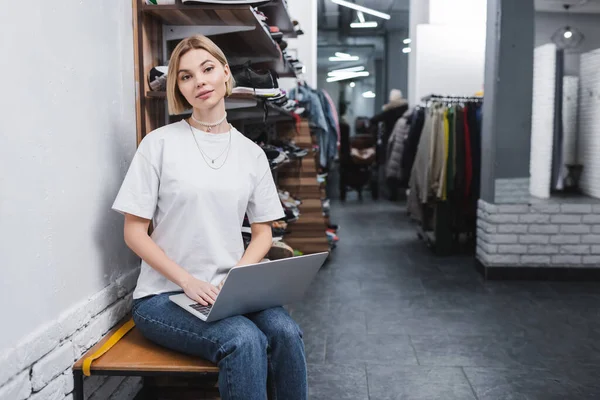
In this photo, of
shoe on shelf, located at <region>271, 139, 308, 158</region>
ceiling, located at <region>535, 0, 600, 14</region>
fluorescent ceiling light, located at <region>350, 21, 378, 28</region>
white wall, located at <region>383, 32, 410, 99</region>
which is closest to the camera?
shoe on shelf, located at <region>271, 139, 308, 158</region>

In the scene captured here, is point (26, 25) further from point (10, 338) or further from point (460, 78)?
point (460, 78)

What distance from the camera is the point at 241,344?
1632mm

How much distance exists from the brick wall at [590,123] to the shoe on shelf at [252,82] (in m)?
3.33

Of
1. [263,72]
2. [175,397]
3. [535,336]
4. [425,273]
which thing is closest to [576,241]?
[425,273]

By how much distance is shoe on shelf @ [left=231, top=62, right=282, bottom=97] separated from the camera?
8.13 feet

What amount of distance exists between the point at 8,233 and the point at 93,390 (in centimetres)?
77

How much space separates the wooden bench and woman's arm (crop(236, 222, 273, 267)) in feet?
1.26

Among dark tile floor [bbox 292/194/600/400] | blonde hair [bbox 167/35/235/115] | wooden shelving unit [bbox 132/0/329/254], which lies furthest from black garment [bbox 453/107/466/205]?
blonde hair [bbox 167/35/235/115]

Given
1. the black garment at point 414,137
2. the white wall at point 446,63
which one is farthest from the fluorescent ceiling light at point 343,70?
the black garment at point 414,137

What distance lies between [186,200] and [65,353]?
0.55 metres

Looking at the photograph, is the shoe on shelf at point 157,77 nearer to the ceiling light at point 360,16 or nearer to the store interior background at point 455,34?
the store interior background at point 455,34

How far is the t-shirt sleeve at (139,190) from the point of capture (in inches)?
70.9

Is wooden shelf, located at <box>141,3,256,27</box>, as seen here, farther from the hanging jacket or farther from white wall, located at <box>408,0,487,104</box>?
white wall, located at <box>408,0,487,104</box>

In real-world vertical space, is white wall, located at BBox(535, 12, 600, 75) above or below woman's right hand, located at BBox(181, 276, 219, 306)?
above
